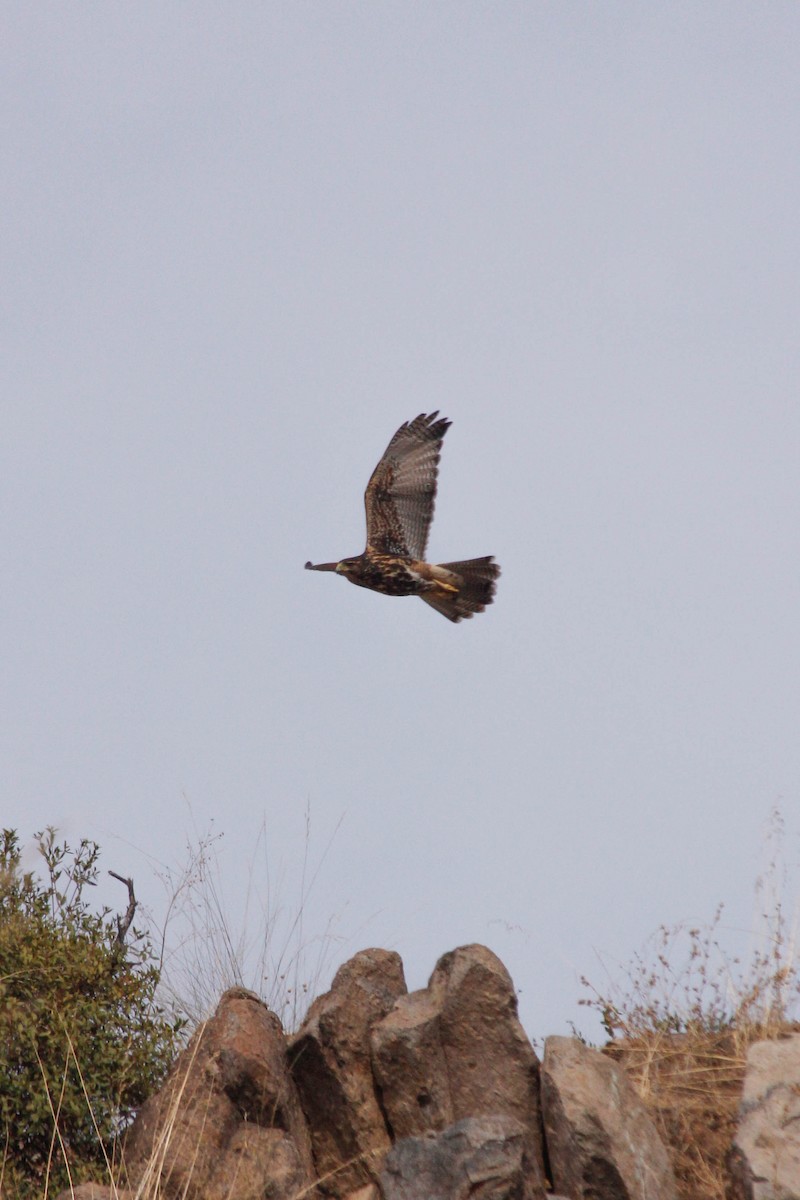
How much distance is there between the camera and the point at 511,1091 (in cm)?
686

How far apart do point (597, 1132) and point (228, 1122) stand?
1721 mm

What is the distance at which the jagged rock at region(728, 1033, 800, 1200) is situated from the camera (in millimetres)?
6078

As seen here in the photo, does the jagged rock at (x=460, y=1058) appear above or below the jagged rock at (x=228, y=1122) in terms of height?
above

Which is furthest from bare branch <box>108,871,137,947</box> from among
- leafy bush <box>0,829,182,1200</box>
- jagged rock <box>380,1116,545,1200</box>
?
jagged rock <box>380,1116,545,1200</box>

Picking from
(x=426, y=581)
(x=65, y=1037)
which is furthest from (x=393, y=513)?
(x=65, y=1037)

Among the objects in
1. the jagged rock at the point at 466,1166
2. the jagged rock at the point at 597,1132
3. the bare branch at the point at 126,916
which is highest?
the bare branch at the point at 126,916

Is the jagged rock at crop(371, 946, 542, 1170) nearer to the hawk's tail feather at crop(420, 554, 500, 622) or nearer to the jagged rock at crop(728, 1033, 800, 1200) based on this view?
the jagged rock at crop(728, 1033, 800, 1200)

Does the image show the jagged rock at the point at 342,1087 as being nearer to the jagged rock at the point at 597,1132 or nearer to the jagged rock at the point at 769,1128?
the jagged rock at the point at 597,1132

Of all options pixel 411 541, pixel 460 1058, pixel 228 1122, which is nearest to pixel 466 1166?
pixel 460 1058

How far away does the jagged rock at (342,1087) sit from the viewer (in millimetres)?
6793

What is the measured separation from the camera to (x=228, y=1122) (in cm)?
673

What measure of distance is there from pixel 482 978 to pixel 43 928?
222 cm

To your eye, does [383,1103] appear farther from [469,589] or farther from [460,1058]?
[469,589]

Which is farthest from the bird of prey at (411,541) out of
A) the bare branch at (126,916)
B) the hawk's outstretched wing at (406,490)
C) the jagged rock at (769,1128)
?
the jagged rock at (769,1128)
